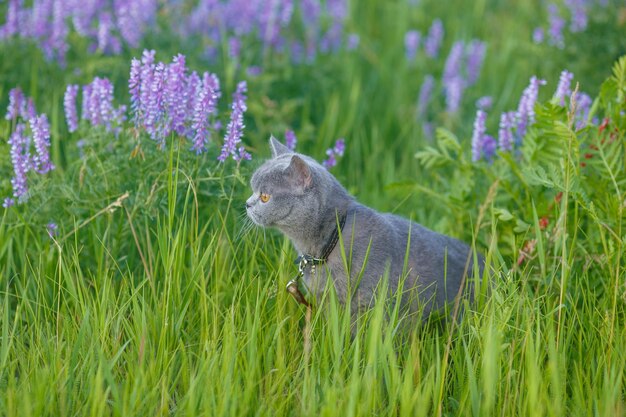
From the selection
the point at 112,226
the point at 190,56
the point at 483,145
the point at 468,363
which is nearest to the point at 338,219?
the point at 468,363

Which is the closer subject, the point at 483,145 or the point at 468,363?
the point at 468,363

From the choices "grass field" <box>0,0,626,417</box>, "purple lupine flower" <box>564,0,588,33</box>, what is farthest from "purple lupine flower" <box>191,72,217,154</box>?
"purple lupine flower" <box>564,0,588,33</box>

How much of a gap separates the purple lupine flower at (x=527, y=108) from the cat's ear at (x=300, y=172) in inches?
58.3

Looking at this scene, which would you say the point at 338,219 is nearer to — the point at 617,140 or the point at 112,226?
the point at 112,226

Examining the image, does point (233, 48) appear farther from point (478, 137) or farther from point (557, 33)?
point (557, 33)

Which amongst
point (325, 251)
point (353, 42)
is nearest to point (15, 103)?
point (325, 251)

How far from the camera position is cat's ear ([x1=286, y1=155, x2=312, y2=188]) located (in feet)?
9.84

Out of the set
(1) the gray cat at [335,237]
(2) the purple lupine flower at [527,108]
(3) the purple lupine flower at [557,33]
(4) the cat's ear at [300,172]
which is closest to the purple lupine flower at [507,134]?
(2) the purple lupine flower at [527,108]

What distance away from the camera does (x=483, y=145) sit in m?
4.18

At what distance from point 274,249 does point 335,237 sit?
1.34ft

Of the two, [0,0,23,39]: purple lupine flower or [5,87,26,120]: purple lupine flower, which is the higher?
[0,0,23,39]: purple lupine flower

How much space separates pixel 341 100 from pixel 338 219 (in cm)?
262

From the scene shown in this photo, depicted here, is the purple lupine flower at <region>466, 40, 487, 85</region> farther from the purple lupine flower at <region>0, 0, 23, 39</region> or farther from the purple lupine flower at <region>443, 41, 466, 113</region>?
the purple lupine flower at <region>0, 0, 23, 39</region>

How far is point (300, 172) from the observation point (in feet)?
9.96
